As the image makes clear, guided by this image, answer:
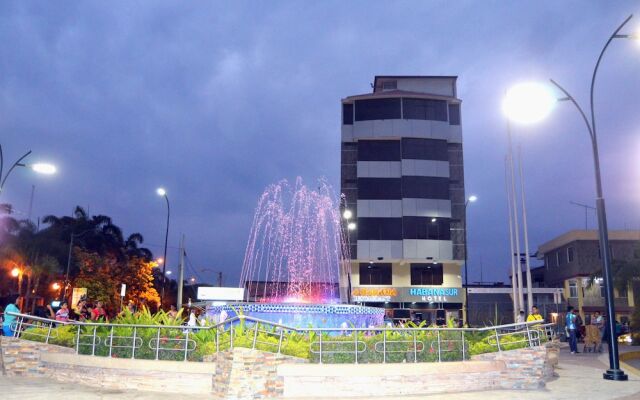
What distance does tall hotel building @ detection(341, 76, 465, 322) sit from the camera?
152 ft

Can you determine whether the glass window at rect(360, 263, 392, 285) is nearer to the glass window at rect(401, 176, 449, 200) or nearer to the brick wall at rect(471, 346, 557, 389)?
the glass window at rect(401, 176, 449, 200)

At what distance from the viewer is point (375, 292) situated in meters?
46.6

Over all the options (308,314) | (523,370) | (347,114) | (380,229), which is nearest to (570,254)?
(380,229)

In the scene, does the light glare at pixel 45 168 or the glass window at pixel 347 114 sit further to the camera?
the glass window at pixel 347 114

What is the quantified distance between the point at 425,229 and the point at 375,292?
23.2ft

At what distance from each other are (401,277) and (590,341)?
23.8m

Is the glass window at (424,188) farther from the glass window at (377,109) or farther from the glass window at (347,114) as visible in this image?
the glass window at (347,114)

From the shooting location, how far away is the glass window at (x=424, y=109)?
48562mm

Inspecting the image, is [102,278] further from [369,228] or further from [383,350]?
[383,350]

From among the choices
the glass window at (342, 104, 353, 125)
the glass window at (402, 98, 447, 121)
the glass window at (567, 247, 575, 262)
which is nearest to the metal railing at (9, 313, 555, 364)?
the glass window at (402, 98, 447, 121)

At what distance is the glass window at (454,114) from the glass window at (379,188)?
26.5ft

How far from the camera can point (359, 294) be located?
46.6m

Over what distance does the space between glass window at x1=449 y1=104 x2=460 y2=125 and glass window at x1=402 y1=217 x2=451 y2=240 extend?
971 centimetres

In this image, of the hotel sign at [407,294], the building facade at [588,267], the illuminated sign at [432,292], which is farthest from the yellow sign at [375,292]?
the building facade at [588,267]
